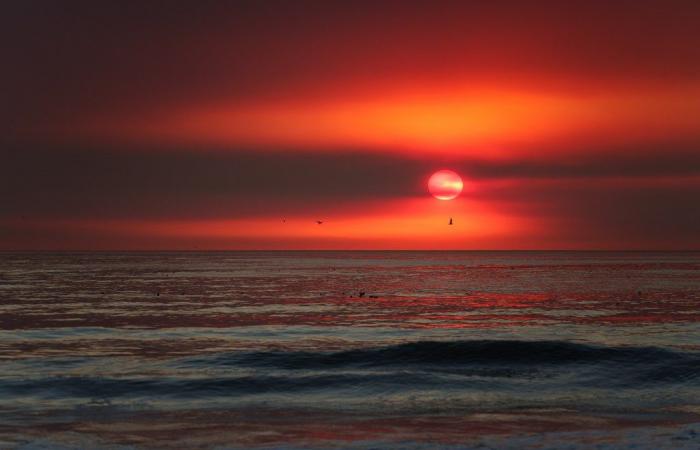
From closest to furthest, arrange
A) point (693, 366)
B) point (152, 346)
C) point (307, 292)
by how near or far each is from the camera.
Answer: point (693, 366) < point (152, 346) < point (307, 292)

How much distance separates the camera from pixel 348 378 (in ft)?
101

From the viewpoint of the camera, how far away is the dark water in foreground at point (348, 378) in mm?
21094

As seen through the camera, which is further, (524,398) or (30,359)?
(30,359)

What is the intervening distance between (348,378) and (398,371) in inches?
103

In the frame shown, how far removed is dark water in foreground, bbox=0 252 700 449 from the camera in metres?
21.1

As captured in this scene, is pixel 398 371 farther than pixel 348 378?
Yes

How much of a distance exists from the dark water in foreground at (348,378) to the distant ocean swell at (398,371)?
0.12 m

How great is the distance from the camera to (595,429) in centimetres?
2145

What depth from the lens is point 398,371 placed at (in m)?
32.6

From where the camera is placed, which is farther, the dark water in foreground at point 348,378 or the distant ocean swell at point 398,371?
the distant ocean swell at point 398,371

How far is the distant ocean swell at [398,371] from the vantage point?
28375mm

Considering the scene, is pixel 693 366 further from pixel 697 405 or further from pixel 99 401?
pixel 99 401

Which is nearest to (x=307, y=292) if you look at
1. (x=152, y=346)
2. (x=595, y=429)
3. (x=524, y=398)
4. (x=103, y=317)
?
(x=103, y=317)

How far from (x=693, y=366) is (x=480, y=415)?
45.2 ft
